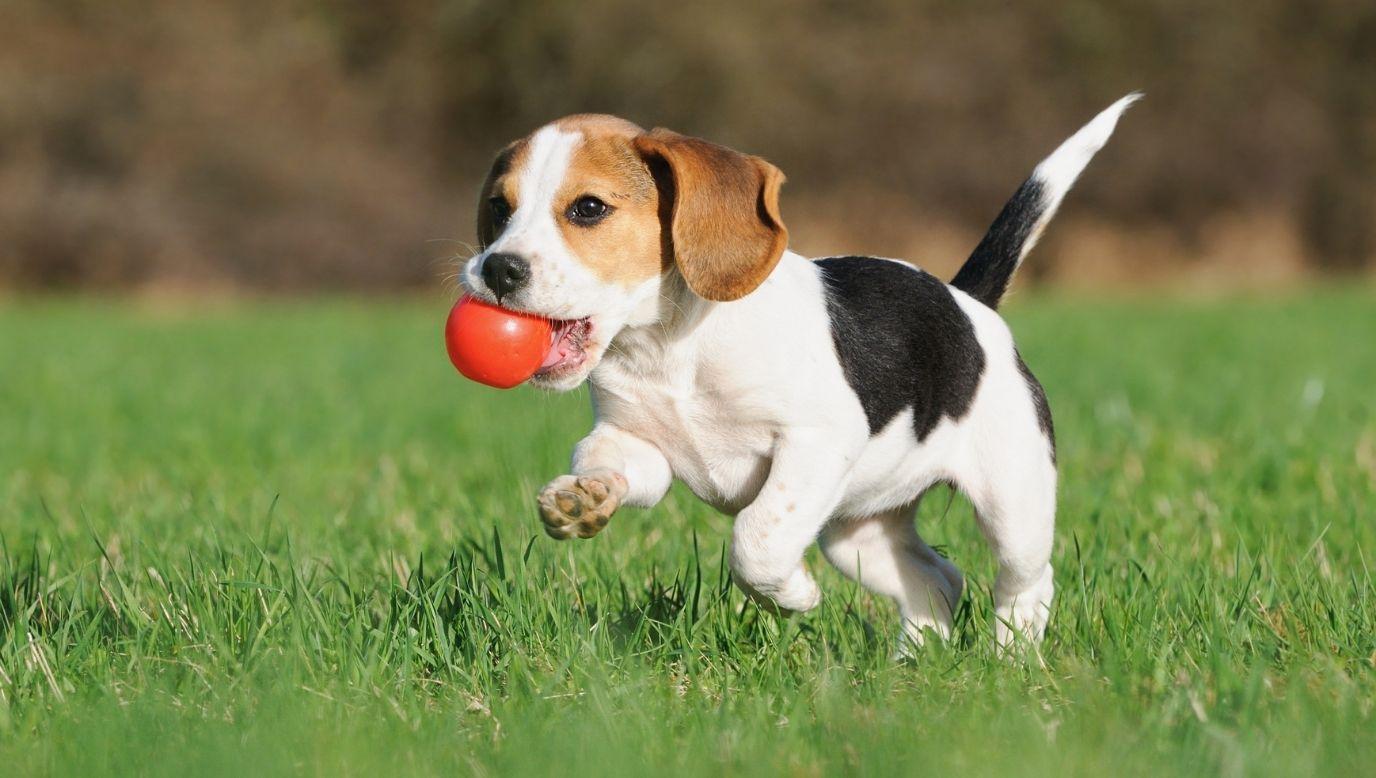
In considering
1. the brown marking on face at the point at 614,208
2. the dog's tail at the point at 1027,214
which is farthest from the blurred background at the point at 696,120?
the brown marking on face at the point at 614,208

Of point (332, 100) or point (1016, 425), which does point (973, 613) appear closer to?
point (1016, 425)

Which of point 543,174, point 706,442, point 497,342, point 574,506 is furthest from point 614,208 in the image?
point 574,506

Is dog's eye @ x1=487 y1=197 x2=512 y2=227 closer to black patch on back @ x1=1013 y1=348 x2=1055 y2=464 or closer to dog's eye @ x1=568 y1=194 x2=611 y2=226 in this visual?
dog's eye @ x1=568 y1=194 x2=611 y2=226

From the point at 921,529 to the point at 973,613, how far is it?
3.72 ft

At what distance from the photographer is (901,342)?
12.5ft

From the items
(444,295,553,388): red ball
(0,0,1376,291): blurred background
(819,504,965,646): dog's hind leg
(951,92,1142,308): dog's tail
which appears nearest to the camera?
(444,295,553,388): red ball

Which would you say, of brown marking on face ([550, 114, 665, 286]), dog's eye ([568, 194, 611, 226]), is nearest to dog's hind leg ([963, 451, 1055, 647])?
brown marking on face ([550, 114, 665, 286])

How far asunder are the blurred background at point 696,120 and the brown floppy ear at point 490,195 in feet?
75.7

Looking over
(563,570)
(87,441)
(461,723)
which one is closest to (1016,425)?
(563,570)

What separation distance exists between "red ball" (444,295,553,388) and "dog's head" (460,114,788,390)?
33 mm

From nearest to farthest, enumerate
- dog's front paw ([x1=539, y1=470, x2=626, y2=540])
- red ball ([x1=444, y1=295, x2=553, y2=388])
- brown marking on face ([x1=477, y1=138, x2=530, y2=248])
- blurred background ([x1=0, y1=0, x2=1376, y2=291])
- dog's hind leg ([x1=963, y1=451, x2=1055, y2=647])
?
dog's front paw ([x1=539, y1=470, x2=626, y2=540]) < red ball ([x1=444, y1=295, x2=553, y2=388]) < brown marking on face ([x1=477, y1=138, x2=530, y2=248]) < dog's hind leg ([x1=963, y1=451, x2=1055, y2=647]) < blurred background ([x1=0, y1=0, x2=1376, y2=291])

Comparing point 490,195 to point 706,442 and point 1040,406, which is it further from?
point 1040,406

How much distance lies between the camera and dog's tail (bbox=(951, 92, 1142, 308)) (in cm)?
435

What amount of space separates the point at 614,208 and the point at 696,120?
78.3ft
